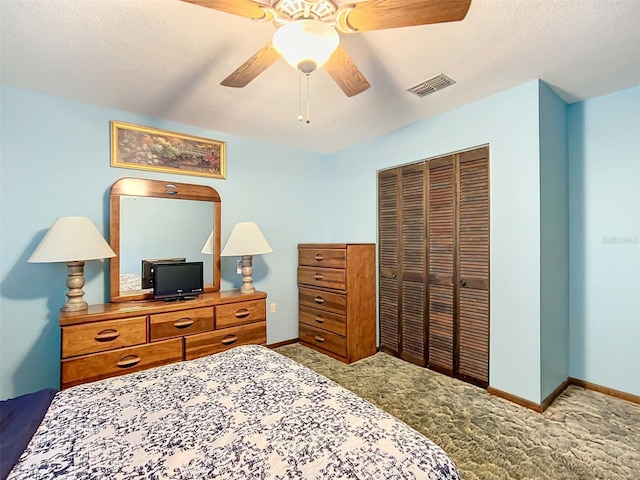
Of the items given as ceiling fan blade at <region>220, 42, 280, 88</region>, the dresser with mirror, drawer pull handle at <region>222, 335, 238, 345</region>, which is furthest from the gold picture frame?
drawer pull handle at <region>222, 335, 238, 345</region>

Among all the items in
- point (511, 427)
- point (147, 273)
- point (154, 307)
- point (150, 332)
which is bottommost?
point (511, 427)

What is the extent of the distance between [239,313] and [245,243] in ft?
2.19

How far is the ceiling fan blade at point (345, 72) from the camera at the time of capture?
4.94 feet

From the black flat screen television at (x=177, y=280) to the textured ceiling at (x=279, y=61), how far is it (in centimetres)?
139

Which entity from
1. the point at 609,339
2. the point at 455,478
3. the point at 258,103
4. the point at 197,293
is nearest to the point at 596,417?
the point at 609,339

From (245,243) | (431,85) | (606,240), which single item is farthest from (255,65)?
(606,240)

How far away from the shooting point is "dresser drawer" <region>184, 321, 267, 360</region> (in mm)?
2574

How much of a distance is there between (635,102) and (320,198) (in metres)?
3.04

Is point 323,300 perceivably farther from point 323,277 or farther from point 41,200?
point 41,200

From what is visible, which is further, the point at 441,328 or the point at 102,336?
the point at 441,328

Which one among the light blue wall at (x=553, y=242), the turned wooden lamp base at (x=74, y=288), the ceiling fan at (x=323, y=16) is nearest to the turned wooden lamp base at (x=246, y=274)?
the turned wooden lamp base at (x=74, y=288)

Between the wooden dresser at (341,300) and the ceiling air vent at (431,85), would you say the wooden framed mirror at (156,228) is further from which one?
the ceiling air vent at (431,85)

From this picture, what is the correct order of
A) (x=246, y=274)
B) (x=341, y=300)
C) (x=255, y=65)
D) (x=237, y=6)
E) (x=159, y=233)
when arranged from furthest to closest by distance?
(x=341, y=300) < (x=246, y=274) < (x=159, y=233) < (x=255, y=65) < (x=237, y=6)

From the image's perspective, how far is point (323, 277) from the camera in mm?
3473
